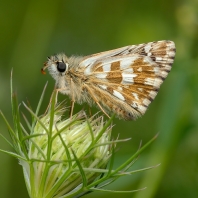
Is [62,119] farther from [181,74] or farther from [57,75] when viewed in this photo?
[181,74]

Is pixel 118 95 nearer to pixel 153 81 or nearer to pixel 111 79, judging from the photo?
pixel 111 79

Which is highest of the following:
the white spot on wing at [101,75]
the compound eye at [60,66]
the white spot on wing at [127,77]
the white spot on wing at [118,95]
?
the compound eye at [60,66]

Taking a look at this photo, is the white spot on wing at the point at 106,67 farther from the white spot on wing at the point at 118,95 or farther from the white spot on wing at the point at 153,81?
the white spot on wing at the point at 153,81

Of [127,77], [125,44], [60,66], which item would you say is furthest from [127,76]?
[125,44]

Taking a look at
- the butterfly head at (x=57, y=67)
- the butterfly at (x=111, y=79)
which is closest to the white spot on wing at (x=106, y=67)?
the butterfly at (x=111, y=79)

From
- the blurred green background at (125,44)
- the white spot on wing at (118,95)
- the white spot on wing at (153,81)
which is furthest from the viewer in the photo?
the blurred green background at (125,44)

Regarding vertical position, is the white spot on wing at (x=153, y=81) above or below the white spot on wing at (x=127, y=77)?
below

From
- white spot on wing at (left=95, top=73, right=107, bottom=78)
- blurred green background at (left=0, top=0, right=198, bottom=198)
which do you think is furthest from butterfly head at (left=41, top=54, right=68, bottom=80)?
blurred green background at (left=0, top=0, right=198, bottom=198)

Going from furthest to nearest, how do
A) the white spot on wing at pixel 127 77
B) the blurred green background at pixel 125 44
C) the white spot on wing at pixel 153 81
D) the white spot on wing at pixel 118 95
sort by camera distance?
1. the blurred green background at pixel 125 44
2. the white spot on wing at pixel 153 81
3. the white spot on wing at pixel 127 77
4. the white spot on wing at pixel 118 95
